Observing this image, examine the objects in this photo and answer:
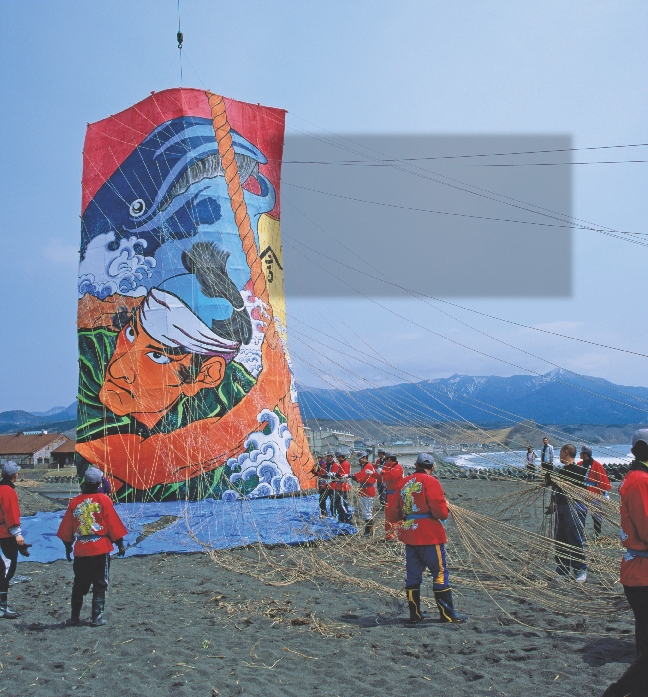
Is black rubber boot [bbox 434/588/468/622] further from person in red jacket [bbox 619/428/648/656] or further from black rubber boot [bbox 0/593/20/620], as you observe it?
black rubber boot [bbox 0/593/20/620]

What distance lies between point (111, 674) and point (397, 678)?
7.25 feet

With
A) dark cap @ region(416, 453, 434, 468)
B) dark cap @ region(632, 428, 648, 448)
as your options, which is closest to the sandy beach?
dark cap @ region(416, 453, 434, 468)

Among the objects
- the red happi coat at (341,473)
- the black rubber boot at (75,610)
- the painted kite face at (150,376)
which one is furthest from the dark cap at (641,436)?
the painted kite face at (150,376)

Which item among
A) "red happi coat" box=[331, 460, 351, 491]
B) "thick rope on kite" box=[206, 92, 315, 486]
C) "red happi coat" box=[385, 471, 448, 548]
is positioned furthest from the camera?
"thick rope on kite" box=[206, 92, 315, 486]

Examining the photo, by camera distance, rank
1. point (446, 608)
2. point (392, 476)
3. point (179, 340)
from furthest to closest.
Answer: point (179, 340) < point (392, 476) < point (446, 608)

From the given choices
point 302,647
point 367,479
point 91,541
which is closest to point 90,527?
point 91,541

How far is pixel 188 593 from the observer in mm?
7785

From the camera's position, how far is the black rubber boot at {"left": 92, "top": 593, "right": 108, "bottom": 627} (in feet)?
20.7

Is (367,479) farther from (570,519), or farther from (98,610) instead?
(98,610)

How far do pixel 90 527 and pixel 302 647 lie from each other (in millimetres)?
2481

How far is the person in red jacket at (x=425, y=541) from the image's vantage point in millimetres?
6109

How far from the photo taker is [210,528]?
38.5 feet

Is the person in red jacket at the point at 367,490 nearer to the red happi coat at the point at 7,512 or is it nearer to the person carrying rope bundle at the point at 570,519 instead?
the person carrying rope bundle at the point at 570,519

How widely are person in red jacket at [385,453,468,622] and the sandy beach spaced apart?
0.75 ft
